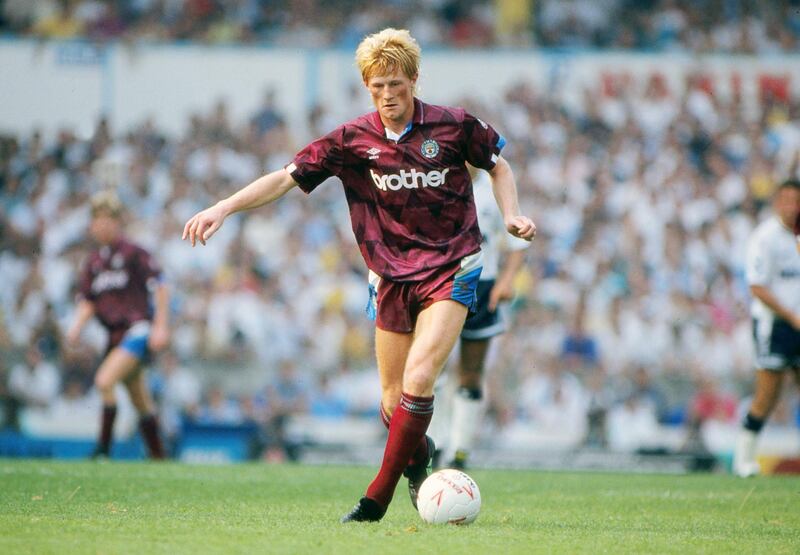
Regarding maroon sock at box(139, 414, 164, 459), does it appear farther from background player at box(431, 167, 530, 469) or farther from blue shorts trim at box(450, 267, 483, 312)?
blue shorts trim at box(450, 267, 483, 312)

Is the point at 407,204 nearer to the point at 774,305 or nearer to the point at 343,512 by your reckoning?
the point at 343,512

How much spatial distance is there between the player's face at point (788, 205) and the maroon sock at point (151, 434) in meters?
6.42

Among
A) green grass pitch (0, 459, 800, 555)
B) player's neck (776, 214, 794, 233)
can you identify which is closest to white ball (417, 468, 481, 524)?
green grass pitch (0, 459, 800, 555)

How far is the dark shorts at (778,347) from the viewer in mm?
10820

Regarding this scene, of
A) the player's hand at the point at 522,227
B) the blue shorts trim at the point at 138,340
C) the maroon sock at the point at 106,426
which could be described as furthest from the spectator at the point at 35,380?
the player's hand at the point at 522,227

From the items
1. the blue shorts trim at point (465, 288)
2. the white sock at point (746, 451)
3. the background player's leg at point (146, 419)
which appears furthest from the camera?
the background player's leg at point (146, 419)

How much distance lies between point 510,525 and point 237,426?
906cm

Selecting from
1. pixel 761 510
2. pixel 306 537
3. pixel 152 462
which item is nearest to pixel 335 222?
pixel 152 462

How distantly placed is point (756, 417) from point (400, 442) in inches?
228

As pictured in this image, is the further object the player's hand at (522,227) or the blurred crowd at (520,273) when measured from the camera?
the blurred crowd at (520,273)

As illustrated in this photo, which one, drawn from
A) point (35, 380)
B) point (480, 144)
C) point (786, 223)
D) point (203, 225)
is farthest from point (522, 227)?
point (35, 380)

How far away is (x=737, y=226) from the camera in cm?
1933

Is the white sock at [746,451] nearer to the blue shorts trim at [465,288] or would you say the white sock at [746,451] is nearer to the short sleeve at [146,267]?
the blue shorts trim at [465,288]

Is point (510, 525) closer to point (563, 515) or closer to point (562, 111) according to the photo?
point (563, 515)
